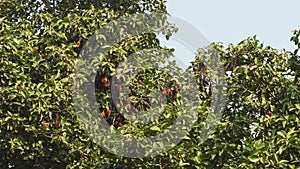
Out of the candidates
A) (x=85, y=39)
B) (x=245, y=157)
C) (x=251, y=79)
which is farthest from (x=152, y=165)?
(x=85, y=39)

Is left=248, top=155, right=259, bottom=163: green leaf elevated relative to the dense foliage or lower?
lower

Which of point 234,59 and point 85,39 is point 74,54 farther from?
point 234,59

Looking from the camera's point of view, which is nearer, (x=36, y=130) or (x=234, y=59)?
(x=36, y=130)

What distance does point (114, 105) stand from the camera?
10.9 metres

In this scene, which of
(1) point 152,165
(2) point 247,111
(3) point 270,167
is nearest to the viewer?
(3) point 270,167

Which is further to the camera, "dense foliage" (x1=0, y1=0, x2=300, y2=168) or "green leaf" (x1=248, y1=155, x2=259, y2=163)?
"dense foliage" (x1=0, y1=0, x2=300, y2=168)

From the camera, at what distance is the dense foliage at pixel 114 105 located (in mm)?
9383

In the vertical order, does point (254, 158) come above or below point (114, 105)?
below

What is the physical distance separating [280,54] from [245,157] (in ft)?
11.1

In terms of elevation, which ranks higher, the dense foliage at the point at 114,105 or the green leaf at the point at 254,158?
the dense foliage at the point at 114,105

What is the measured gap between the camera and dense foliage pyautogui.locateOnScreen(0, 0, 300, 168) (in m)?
9.38

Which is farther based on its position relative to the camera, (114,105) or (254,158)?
(114,105)

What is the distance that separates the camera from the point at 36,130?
1017cm

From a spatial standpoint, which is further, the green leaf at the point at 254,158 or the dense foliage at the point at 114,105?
the dense foliage at the point at 114,105
